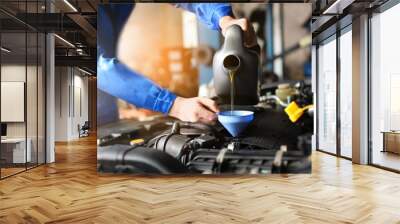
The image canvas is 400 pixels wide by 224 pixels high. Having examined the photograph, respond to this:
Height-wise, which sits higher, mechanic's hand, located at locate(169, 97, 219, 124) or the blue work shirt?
the blue work shirt

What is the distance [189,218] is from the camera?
362 cm

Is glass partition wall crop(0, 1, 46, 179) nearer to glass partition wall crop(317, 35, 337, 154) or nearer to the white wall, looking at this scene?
glass partition wall crop(317, 35, 337, 154)

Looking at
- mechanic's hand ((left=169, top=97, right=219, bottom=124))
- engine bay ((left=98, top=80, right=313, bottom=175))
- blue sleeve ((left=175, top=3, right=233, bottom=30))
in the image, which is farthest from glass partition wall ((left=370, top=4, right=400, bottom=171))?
mechanic's hand ((left=169, top=97, right=219, bottom=124))

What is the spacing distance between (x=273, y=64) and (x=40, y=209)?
12.1ft

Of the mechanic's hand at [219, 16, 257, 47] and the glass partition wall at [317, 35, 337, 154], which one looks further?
the glass partition wall at [317, 35, 337, 154]

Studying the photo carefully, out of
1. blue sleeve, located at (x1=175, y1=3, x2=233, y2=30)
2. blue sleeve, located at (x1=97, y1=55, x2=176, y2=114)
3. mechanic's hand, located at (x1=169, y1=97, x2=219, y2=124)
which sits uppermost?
blue sleeve, located at (x1=175, y1=3, x2=233, y2=30)

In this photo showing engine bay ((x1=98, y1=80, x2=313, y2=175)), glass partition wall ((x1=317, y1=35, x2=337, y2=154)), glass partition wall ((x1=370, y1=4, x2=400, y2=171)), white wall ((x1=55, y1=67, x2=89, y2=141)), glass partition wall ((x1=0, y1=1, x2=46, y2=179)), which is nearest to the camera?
engine bay ((x1=98, y1=80, x2=313, y2=175))

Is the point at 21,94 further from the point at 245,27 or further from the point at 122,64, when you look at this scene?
the point at 245,27

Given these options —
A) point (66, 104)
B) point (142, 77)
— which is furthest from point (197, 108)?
point (66, 104)

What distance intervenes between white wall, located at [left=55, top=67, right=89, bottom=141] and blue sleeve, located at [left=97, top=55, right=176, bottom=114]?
887 cm

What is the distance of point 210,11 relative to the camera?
5758 mm

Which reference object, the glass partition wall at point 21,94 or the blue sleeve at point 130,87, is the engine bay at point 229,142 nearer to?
the blue sleeve at point 130,87

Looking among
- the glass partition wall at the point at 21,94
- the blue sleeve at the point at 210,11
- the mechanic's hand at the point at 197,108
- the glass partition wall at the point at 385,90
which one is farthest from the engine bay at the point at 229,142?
the glass partition wall at the point at 385,90

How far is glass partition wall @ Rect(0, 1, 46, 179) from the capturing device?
5.91 meters
